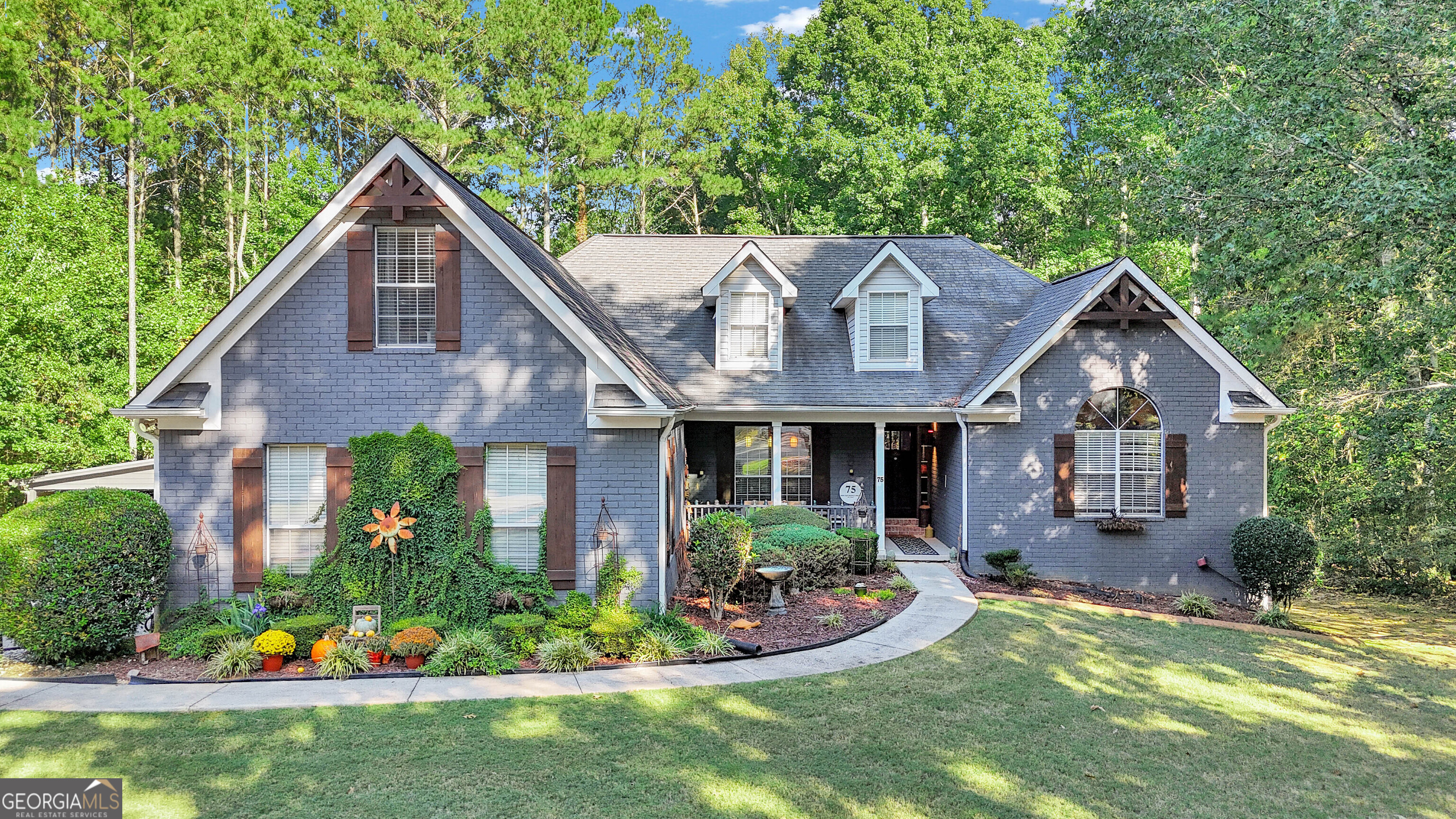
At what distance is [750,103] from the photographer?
3262 cm

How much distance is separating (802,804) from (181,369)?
911cm

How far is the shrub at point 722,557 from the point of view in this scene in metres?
10.4

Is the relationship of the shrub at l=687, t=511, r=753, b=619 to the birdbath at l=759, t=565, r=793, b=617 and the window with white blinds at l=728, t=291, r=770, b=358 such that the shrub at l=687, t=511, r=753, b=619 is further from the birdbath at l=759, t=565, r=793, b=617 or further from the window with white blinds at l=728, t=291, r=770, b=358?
the window with white blinds at l=728, t=291, r=770, b=358

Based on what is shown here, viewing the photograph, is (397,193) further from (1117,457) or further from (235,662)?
(1117,457)

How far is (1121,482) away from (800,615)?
707 centimetres

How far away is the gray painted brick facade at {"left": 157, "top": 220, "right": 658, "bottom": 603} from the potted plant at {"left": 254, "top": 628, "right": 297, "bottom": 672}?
159cm

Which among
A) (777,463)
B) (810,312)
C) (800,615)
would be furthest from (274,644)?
(810,312)

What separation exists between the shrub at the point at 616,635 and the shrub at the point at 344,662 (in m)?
2.58

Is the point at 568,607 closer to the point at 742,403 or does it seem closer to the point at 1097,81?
the point at 742,403

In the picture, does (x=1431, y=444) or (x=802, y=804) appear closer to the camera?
(x=802, y=804)

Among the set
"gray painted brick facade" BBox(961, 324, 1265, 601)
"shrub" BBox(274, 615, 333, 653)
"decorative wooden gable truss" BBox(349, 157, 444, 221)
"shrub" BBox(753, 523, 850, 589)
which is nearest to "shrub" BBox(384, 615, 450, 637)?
"shrub" BBox(274, 615, 333, 653)

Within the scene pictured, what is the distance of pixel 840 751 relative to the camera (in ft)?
19.9

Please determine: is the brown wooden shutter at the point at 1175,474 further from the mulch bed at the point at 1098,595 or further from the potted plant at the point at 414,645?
the potted plant at the point at 414,645

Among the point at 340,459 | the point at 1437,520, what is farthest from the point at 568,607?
the point at 1437,520
